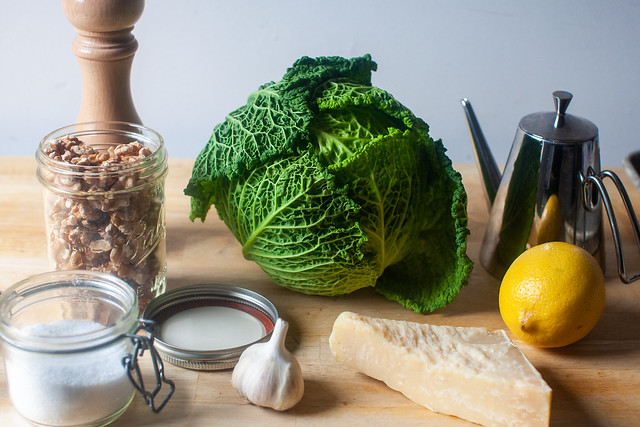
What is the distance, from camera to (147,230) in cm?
130

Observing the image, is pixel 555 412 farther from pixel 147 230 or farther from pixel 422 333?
pixel 147 230

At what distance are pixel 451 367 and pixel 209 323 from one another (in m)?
0.47

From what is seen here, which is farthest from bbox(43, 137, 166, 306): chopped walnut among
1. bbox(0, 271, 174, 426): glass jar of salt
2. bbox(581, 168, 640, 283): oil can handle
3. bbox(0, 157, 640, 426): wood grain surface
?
bbox(581, 168, 640, 283): oil can handle

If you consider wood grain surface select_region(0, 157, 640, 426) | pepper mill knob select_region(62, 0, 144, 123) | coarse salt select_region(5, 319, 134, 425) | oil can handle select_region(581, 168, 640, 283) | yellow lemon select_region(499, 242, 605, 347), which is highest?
pepper mill knob select_region(62, 0, 144, 123)

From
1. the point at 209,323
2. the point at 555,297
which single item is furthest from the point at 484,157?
the point at 209,323

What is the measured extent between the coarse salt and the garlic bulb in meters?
0.19

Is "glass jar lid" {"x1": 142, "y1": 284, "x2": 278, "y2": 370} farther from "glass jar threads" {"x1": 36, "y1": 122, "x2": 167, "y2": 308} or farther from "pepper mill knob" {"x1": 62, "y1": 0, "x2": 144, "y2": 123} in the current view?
"pepper mill knob" {"x1": 62, "y1": 0, "x2": 144, "y2": 123}

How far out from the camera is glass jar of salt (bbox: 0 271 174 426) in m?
1.01

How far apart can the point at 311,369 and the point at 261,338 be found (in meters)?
0.11

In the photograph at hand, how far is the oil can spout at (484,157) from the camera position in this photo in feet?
5.08

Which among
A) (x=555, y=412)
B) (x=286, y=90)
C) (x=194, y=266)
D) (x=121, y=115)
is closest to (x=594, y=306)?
(x=555, y=412)

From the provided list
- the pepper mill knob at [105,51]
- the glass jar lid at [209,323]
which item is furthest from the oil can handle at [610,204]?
the pepper mill knob at [105,51]

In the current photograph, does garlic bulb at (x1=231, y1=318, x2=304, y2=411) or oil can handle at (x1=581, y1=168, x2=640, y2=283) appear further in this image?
oil can handle at (x1=581, y1=168, x2=640, y2=283)

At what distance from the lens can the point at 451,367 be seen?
3.69 feet
